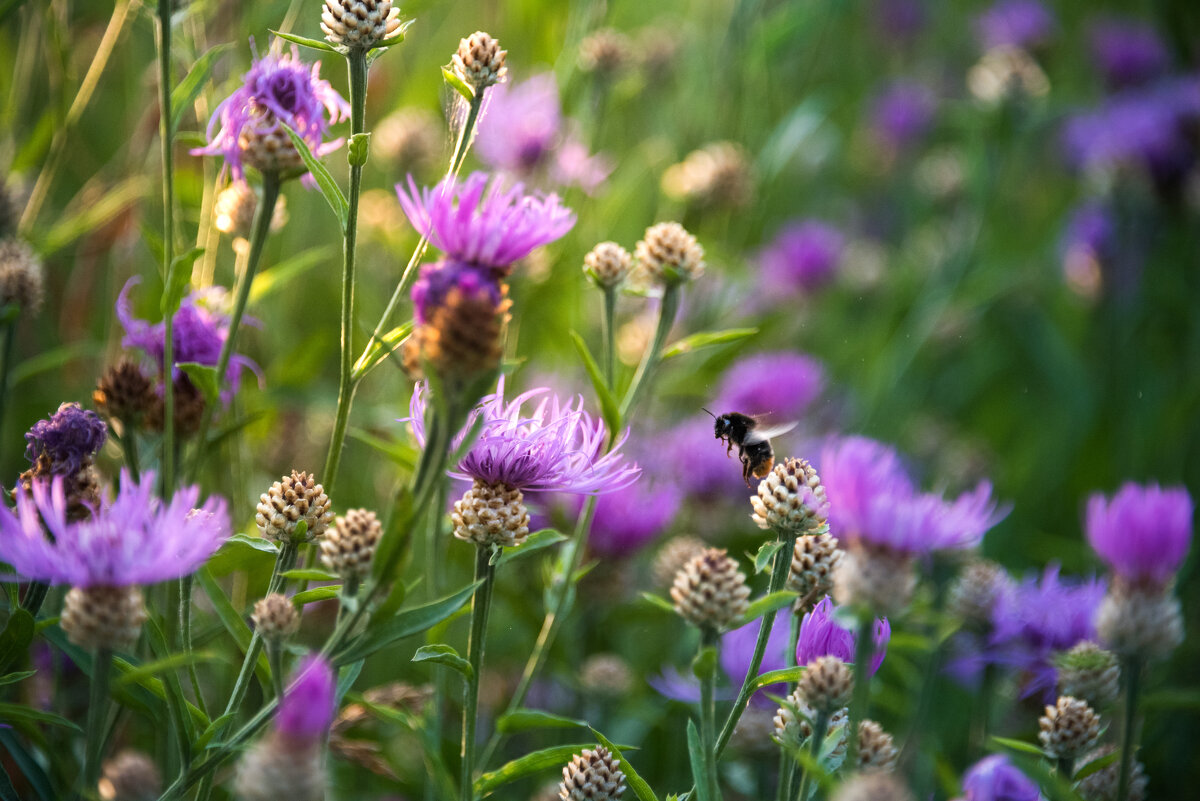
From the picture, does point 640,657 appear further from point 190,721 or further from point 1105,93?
point 1105,93

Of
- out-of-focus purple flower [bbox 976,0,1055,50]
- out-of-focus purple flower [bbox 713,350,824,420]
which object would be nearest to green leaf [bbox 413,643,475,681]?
out-of-focus purple flower [bbox 713,350,824,420]

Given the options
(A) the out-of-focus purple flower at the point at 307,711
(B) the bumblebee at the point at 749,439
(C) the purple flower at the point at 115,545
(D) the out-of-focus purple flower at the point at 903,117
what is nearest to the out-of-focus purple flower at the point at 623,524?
(B) the bumblebee at the point at 749,439

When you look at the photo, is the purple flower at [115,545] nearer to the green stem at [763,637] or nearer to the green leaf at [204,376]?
the green leaf at [204,376]

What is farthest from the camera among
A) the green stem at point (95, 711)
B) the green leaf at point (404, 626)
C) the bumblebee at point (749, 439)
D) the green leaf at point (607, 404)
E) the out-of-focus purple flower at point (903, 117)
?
the out-of-focus purple flower at point (903, 117)

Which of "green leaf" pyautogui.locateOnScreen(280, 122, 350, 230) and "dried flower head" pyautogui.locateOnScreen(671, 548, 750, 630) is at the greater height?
"green leaf" pyautogui.locateOnScreen(280, 122, 350, 230)

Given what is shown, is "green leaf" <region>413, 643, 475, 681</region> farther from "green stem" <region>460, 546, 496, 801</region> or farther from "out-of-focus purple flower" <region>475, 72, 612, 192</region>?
"out-of-focus purple flower" <region>475, 72, 612, 192</region>

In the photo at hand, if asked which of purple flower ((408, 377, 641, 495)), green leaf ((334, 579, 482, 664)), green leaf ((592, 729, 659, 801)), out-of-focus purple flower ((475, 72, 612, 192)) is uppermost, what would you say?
out-of-focus purple flower ((475, 72, 612, 192))

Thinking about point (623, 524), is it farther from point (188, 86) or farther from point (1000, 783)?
point (188, 86)
